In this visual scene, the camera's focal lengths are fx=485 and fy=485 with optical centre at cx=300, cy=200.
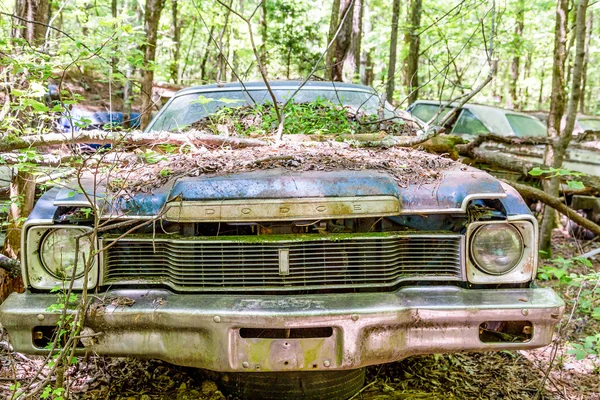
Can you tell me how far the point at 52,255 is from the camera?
2.25 m

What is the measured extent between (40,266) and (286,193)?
3.90 feet

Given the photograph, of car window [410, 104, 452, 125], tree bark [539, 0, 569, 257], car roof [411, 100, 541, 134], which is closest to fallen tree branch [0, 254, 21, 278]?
tree bark [539, 0, 569, 257]

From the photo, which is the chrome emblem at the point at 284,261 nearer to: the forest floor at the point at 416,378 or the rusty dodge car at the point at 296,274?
the rusty dodge car at the point at 296,274

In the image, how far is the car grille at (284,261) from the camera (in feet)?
7.18

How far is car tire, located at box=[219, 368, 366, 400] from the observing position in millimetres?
2375

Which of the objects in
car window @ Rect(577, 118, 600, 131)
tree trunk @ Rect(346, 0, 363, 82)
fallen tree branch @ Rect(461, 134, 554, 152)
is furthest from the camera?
car window @ Rect(577, 118, 600, 131)

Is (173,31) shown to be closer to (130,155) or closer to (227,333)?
(130,155)

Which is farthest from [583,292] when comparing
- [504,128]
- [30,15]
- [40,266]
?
[30,15]

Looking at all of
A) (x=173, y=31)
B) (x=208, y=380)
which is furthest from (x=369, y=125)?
(x=173, y=31)

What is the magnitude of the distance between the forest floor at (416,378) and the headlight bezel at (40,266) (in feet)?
1.97

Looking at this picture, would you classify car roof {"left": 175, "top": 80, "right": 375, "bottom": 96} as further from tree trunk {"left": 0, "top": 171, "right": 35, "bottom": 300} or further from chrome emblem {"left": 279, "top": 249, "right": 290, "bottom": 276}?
chrome emblem {"left": 279, "top": 249, "right": 290, "bottom": 276}

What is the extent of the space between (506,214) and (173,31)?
606 inches

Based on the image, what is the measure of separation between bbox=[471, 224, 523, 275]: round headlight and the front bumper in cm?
15

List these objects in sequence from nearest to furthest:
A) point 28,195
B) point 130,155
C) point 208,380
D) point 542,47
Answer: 1. point 208,380
2. point 130,155
3. point 28,195
4. point 542,47
